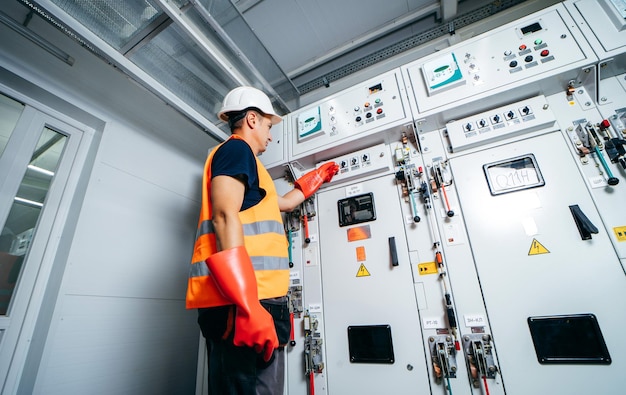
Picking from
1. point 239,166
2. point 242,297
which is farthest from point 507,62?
point 242,297

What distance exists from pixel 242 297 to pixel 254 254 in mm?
253

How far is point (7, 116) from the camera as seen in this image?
191 centimetres

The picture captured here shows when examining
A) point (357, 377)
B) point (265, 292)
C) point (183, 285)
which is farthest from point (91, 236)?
point (357, 377)

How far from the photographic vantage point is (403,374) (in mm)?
1557

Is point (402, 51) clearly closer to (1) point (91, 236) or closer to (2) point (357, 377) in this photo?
(2) point (357, 377)

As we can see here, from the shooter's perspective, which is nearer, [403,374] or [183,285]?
[403,374]

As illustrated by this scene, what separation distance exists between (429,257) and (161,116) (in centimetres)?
302

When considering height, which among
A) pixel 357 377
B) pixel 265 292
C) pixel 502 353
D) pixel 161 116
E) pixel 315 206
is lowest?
pixel 357 377

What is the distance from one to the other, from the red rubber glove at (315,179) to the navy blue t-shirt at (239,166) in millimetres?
783

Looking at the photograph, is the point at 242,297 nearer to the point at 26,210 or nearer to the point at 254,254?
the point at 254,254

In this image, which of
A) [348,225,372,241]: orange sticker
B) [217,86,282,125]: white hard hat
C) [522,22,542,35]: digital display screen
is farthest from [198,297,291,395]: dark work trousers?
[522,22,542,35]: digital display screen

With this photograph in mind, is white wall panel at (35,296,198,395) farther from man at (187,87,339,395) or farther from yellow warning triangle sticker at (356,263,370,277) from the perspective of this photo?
yellow warning triangle sticker at (356,263,370,277)

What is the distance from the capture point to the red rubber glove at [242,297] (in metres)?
0.92

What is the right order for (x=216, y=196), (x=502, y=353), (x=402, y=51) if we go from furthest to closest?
(x=402, y=51) < (x=502, y=353) < (x=216, y=196)
